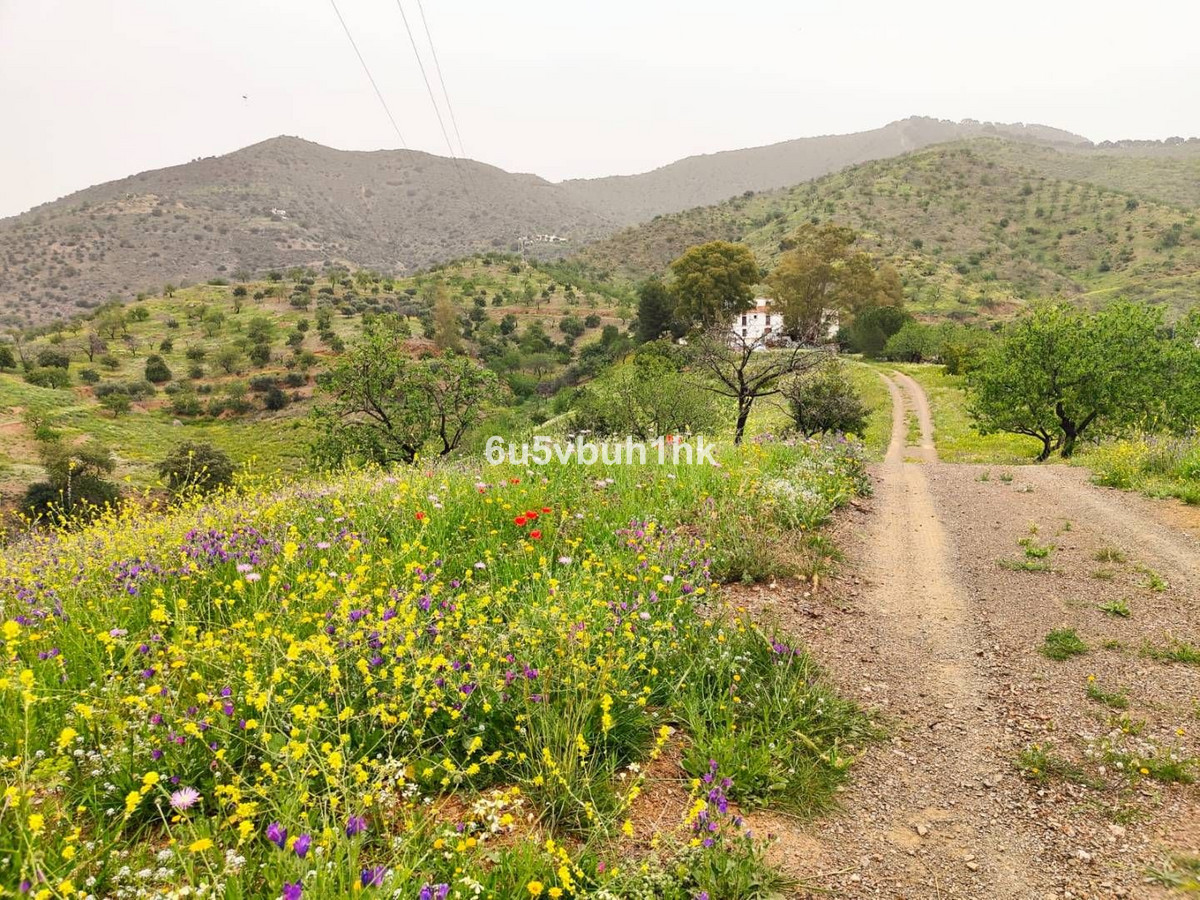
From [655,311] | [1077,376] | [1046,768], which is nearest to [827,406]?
[1077,376]

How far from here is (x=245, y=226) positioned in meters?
144

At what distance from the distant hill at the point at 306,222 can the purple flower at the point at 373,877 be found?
4077 inches

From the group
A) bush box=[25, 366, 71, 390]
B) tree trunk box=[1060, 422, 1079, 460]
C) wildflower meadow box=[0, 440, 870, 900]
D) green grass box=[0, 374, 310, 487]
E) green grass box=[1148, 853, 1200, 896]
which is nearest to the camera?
wildflower meadow box=[0, 440, 870, 900]

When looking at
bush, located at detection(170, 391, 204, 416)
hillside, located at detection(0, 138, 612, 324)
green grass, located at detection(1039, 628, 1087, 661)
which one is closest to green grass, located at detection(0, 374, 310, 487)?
bush, located at detection(170, 391, 204, 416)

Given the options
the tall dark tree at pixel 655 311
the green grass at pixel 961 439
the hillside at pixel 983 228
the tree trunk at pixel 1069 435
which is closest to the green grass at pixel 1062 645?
the green grass at pixel 961 439

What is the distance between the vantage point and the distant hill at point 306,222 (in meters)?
117

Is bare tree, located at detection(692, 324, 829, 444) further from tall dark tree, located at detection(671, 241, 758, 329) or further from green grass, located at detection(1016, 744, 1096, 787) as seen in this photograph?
tall dark tree, located at detection(671, 241, 758, 329)

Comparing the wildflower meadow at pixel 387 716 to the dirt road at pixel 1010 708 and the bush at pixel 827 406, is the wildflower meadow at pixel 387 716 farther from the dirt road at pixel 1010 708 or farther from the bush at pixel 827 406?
the bush at pixel 827 406

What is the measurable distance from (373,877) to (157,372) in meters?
78.2

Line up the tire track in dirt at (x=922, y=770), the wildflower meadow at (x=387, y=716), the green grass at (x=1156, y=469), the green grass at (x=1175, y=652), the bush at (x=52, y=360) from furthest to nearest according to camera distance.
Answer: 1. the bush at (x=52, y=360)
2. the green grass at (x=1156, y=469)
3. the green grass at (x=1175, y=652)
4. the tire track in dirt at (x=922, y=770)
5. the wildflower meadow at (x=387, y=716)

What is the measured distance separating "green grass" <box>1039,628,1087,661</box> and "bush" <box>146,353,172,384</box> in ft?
258

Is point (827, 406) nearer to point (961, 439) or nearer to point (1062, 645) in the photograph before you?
point (961, 439)

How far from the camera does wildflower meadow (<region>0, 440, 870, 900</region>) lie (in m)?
2.21

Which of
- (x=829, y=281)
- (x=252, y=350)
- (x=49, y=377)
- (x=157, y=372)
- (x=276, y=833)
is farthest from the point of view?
(x=252, y=350)
